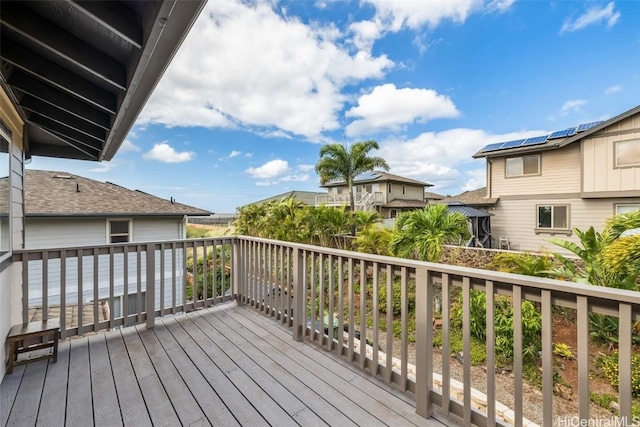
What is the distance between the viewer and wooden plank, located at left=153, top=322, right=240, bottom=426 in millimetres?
1753

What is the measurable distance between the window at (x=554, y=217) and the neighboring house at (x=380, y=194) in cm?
982

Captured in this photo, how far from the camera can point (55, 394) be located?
78.0 inches

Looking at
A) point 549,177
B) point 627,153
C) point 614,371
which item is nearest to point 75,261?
point 614,371

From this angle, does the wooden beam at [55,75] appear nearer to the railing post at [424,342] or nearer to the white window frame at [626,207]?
the railing post at [424,342]

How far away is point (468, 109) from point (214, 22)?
16.0 m

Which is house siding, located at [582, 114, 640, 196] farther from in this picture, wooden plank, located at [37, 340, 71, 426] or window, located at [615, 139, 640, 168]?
wooden plank, located at [37, 340, 71, 426]

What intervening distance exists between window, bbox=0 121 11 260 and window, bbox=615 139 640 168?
1433 centimetres

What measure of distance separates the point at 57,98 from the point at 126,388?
2.63 metres

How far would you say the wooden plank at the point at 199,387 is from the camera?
69.0 inches

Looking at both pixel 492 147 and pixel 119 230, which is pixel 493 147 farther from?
pixel 119 230

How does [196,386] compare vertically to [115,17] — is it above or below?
below

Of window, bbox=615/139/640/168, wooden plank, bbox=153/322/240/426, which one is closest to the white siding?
window, bbox=615/139/640/168

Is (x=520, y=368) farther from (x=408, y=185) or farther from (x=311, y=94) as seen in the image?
(x=408, y=185)

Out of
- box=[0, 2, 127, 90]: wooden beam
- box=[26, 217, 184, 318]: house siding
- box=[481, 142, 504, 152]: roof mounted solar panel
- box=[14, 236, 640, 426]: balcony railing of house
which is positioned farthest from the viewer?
box=[481, 142, 504, 152]: roof mounted solar panel
